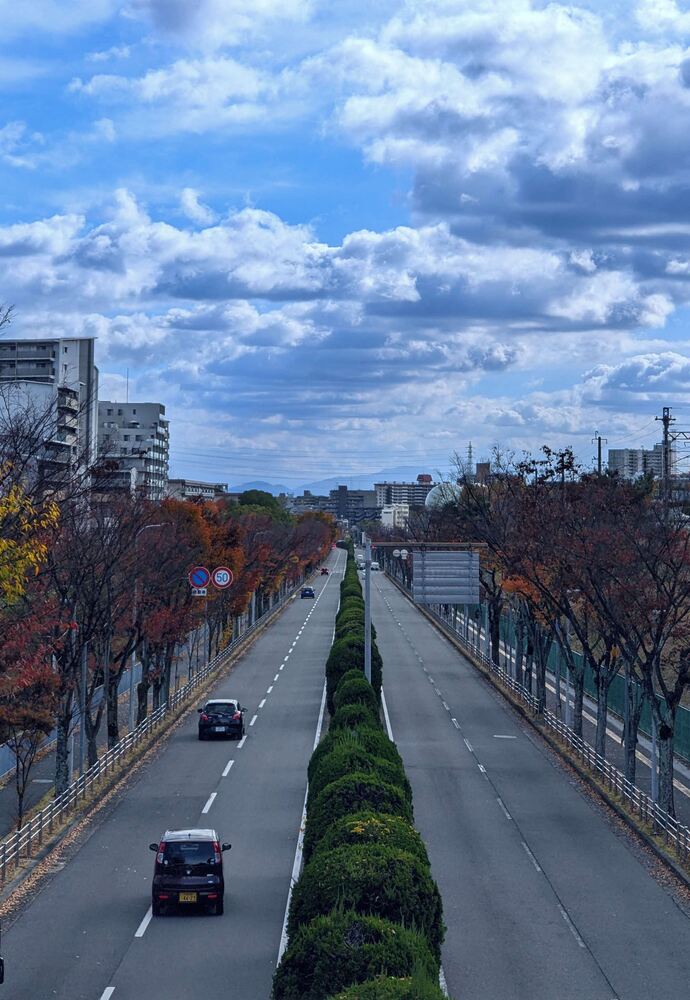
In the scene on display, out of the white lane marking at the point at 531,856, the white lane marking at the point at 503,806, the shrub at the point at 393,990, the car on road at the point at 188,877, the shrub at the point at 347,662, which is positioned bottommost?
the white lane marking at the point at 503,806

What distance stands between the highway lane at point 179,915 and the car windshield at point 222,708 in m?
1.23

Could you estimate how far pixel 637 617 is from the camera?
92.4ft

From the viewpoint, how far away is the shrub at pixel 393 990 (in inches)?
408

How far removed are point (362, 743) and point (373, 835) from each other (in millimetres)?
7018

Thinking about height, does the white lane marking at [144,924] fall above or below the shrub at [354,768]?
below

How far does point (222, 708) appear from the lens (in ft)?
132

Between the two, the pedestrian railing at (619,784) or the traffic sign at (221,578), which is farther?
the traffic sign at (221,578)

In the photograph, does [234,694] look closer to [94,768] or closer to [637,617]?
[94,768]

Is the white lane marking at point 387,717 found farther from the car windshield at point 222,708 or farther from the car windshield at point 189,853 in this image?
the car windshield at point 189,853

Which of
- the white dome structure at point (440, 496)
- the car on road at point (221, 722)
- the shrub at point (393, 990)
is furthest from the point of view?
the white dome structure at point (440, 496)

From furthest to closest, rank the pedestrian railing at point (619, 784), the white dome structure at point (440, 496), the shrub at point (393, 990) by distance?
the white dome structure at point (440, 496) → the pedestrian railing at point (619, 784) → the shrub at point (393, 990)

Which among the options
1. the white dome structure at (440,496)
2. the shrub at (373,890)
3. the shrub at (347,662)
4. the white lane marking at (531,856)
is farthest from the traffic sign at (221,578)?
the white dome structure at (440,496)

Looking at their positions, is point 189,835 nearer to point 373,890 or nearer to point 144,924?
point 144,924

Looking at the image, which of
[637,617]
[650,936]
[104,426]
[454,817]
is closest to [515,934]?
[650,936]
